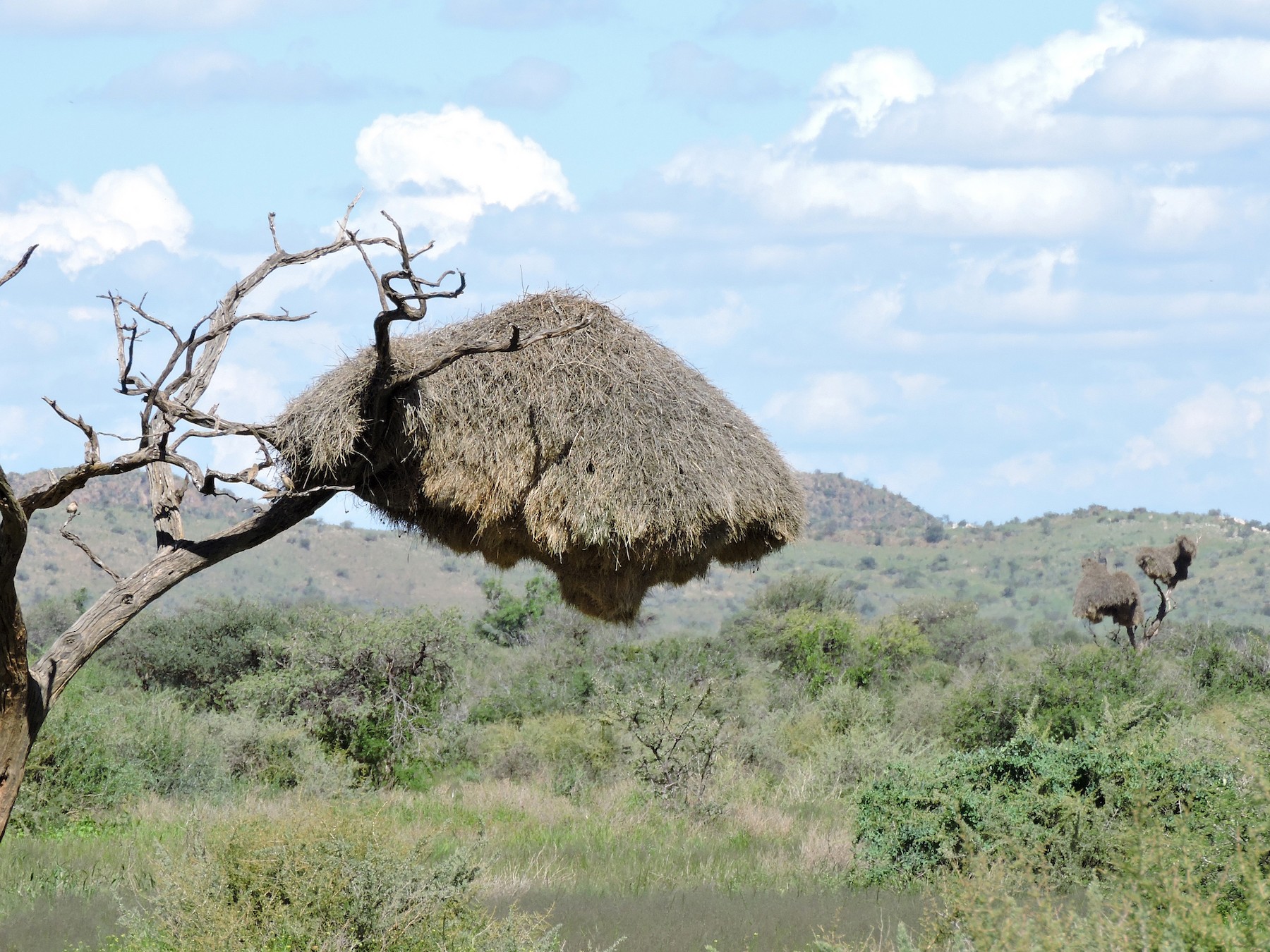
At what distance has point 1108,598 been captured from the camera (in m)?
22.8

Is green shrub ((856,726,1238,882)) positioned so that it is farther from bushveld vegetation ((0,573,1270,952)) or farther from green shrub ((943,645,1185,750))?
green shrub ((943,645,1185,750))

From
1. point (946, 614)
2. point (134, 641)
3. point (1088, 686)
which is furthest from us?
point (946, 614)

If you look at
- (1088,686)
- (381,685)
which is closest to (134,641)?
(381,685)

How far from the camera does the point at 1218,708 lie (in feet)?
59.3

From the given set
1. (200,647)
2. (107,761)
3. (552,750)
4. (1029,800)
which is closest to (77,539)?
(1029,800)

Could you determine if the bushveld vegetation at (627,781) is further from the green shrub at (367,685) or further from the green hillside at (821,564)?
the green hillside at (821,564)

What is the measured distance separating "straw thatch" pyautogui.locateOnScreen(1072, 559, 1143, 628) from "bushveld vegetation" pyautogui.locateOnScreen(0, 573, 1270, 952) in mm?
1204

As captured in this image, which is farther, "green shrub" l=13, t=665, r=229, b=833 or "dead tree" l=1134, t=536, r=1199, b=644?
"dead tree" l=1134, t=536, r=1199, b=644

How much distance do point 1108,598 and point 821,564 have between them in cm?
3918

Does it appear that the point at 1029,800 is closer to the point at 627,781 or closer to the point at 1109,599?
the point at 627,781

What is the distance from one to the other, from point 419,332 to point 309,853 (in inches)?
105

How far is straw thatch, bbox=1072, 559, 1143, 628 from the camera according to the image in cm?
2277

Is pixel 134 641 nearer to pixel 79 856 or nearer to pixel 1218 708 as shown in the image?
pixel 79 856

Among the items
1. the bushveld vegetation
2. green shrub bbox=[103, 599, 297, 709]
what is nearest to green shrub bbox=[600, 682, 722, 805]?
the bushveld vegetation
